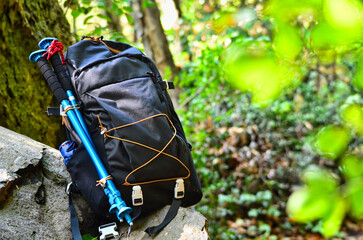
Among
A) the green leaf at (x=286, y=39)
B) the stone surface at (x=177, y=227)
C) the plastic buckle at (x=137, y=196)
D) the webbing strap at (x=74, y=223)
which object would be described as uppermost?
the green leaf at (x=286, y=39)

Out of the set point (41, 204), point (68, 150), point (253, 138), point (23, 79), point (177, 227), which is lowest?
point (253, 138)

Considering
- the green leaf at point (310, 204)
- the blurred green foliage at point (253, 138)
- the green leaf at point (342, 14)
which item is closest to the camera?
the green leaf at point (342, 14)

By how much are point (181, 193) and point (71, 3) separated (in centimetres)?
211

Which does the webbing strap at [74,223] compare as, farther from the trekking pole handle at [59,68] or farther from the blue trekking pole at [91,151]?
the trekking pole handle at [59,68]

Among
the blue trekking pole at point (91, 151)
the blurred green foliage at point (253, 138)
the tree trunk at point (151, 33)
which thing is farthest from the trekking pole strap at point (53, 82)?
the tree trunk at point (151, 33)

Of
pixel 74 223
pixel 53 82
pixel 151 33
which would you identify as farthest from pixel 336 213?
pixel 151 33

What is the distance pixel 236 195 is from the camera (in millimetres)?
4547

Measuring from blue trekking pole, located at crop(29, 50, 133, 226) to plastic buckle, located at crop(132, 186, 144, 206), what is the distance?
0.15ft

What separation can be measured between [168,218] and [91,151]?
0.54m

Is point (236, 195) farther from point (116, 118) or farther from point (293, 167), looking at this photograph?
point (116, 118)

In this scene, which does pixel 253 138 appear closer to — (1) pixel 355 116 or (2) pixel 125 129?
(2) pixel 125 129

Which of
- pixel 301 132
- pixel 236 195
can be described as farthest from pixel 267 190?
pixel 301 132

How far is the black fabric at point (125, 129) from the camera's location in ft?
5.80

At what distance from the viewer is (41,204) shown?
1.82 metres
